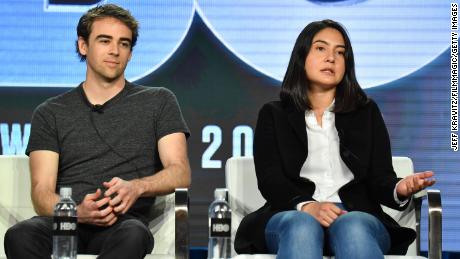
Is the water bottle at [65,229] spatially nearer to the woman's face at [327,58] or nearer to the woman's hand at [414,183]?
the woman's face at [327,58]

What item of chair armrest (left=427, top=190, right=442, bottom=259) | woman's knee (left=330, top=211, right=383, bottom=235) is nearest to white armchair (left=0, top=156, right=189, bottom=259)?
woman's knee (left=330, top=211, right=383, bottom=235)

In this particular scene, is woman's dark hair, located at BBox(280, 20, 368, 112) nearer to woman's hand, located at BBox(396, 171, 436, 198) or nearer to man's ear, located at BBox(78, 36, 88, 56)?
woman's hand, located at BBox(396, 171, 436, 198)

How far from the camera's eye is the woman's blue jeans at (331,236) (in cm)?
342

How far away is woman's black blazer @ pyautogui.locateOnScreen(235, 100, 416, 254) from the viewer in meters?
3.86

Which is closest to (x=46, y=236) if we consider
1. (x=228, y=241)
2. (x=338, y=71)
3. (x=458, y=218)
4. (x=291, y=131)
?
(x=228, y=241)

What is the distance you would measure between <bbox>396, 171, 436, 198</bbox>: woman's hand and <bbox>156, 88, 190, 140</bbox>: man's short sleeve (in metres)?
0.97

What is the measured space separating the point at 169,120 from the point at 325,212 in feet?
2.86

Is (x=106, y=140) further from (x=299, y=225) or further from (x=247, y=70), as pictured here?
(x=247, y=70)

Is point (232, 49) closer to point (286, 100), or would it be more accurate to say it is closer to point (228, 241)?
point (286, 100)

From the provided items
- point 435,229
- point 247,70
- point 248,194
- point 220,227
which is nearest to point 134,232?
point 220,227

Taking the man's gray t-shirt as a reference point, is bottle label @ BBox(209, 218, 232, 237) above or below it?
below

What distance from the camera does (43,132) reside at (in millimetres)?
4129

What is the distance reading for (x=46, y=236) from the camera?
379 cm

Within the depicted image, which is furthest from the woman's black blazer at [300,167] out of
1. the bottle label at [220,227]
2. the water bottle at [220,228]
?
the bottle label at [220,227]
